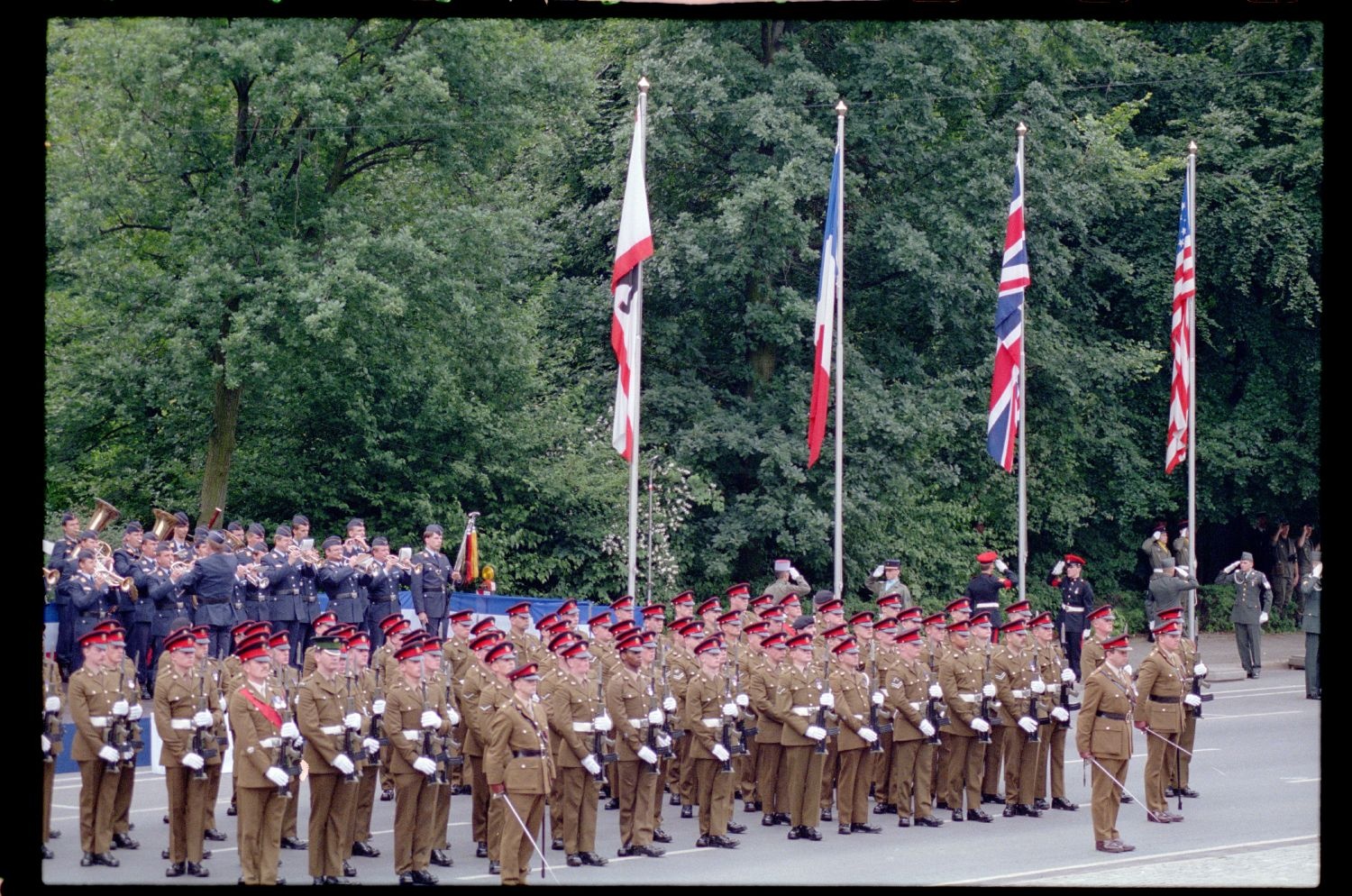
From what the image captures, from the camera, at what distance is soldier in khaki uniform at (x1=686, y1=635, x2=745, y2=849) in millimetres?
15922

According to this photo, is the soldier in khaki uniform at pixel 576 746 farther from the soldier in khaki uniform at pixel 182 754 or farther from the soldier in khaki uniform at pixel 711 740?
the soldier in khaki uniform at pixel 182 754

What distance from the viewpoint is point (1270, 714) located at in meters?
24.6

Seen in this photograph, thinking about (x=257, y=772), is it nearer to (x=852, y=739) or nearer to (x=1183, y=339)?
(x=852, y=739)

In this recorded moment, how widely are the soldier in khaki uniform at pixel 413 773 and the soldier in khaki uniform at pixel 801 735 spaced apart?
339 cm

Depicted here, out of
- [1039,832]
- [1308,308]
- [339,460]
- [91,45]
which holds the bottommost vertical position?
[1039,832]

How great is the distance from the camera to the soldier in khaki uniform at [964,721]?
680 inches

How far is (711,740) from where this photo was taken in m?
16.0

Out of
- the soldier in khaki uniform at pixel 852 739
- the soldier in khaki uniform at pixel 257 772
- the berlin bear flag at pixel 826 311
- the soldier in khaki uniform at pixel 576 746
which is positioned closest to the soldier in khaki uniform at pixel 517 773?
the soldier in khaki uniform at pixel 576 746

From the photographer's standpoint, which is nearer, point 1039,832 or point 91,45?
point 1039,832

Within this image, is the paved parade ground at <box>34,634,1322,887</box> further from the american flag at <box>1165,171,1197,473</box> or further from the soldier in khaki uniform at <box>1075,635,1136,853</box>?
the american flag at <box>1165,171,1197,473</box>

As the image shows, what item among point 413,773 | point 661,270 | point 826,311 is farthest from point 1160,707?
point 661,270

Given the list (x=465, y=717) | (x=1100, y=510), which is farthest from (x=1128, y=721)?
(x=1100, y=510)

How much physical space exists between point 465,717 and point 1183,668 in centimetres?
737

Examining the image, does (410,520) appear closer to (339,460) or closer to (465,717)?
(339,460)
